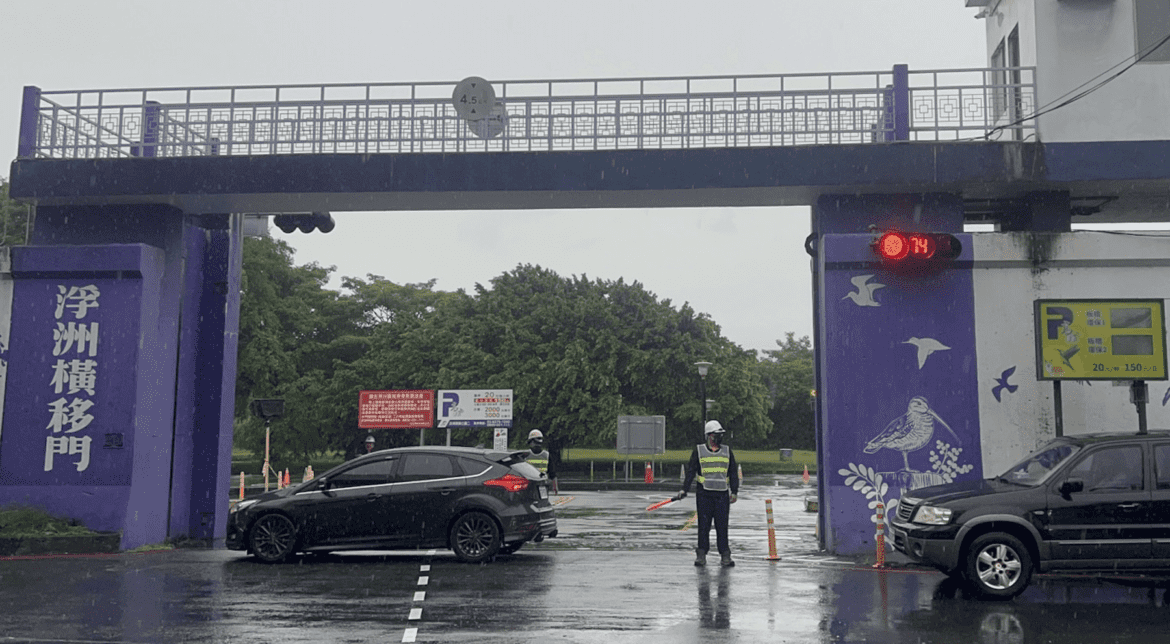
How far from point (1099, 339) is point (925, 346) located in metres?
2.27

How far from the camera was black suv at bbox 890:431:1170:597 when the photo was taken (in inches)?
424

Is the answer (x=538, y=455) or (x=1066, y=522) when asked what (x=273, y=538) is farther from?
(x=1066, y=522)

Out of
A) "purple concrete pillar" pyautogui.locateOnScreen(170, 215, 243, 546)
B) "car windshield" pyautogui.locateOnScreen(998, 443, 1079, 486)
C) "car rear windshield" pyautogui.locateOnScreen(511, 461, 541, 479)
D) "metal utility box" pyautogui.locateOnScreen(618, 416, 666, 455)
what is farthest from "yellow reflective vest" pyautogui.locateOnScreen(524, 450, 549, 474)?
"metal utility box" pyautogui.locateOnScreen(618, 416, 666, 455)

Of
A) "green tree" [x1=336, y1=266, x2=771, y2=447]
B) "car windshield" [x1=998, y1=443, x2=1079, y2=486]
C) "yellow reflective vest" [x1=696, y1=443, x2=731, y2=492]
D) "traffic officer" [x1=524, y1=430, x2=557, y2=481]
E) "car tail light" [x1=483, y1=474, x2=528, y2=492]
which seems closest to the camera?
"car windshield" [x1=998, y1=443, x2=1079, y2=486]

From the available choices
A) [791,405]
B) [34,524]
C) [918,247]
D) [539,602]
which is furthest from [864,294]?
[791,405]

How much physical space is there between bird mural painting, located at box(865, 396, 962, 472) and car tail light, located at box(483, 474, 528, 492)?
5.07m

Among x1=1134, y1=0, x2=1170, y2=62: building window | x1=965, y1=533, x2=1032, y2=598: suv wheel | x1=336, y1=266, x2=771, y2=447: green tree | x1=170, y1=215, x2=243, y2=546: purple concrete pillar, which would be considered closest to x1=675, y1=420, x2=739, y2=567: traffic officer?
x1=965, y1=533, x2=1032, y2=598: suv wheel

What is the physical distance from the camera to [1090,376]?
13852 millimetres

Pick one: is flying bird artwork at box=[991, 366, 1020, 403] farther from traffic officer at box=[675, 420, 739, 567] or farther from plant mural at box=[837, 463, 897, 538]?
traffic officer at box=[675, 420, 739, 567]

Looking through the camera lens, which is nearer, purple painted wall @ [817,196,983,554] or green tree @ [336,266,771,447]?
purple painted wall @ [817,196,983,554]

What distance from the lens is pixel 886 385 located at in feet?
49.6

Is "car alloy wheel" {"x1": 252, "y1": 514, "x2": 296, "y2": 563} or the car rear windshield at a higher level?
the car rear windshield

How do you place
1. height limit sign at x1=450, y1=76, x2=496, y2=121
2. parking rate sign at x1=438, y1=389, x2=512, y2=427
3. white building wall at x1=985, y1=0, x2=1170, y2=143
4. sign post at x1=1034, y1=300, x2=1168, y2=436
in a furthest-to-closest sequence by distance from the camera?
parking rate sign at x1=438, y1=389, x2=512, y2=427 < height limit sign at x1=450, y1=76, x2=496, y2=121 < white building wall at x1=985, y1=0, x2=1170, y2=143 < sign post at x1=1034, y1=300, x2=1168, y2=436

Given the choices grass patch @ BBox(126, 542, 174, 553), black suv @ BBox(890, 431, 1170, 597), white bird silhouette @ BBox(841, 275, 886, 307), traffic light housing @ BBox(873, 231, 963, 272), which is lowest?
grass patch @ BBox(126, 542, 174, 553)
